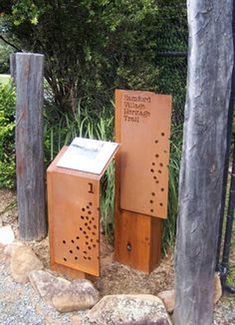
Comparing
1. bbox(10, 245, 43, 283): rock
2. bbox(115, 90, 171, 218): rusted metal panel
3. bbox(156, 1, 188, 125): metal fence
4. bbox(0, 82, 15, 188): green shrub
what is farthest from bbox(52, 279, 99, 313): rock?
bbox(156, 1, 188, 125): metal fence

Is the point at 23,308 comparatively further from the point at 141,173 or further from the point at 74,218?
the point at 141,173

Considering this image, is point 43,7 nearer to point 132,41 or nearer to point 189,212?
point 132,41

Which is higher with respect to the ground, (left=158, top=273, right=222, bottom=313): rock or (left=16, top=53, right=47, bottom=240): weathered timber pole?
(left=16, top=53, right=47, bottom=240): weathered timber pole

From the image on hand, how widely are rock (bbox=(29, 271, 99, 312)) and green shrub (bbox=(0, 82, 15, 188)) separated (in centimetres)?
101

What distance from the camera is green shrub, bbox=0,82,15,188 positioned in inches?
128

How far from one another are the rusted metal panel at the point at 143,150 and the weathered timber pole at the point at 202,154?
55 centimetres

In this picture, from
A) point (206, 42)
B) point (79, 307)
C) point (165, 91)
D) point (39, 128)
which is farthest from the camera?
point (165, 91)

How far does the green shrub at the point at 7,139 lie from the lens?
3.24 m

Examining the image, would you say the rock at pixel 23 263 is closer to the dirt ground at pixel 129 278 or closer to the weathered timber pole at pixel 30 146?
the dirt ground at pixel 129 278

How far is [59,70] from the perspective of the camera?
3656 mm

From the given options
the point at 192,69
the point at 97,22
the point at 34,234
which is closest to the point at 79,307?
the point at 34,234

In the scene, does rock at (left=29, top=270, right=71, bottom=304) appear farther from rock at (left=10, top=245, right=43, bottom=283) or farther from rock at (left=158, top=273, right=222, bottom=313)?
rock at (left=158, top=273, right=222, bottom=313)

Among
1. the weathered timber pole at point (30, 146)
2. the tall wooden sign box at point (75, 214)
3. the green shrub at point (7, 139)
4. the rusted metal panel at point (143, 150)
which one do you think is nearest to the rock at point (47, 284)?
the tall wooden sign box at point (75, 214)

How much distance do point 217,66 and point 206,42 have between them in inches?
4.4
